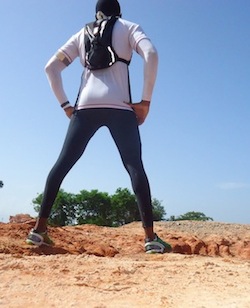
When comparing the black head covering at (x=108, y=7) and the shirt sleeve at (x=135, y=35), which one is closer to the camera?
the shirt sleeve at (x=135, y=35)

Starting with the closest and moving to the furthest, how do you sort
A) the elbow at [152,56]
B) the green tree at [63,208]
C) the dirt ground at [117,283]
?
the dirt ground at [117,283]
the elbow at [152,56]
the green tree at [63,208]

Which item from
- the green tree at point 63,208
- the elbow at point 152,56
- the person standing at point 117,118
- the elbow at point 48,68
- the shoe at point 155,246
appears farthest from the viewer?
the green tree at point 63,208

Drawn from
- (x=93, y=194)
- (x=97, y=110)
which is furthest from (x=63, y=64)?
(x=93, y=194)

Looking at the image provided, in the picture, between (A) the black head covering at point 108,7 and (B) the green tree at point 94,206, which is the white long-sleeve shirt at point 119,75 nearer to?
(A) the black head covering at point 108,7

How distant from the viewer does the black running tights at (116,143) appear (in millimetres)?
4008

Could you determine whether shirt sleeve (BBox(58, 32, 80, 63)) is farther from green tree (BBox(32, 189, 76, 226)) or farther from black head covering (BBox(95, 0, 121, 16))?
green tree (BBox(32, 189, 76, 226))

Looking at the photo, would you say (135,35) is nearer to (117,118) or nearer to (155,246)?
(117,118)

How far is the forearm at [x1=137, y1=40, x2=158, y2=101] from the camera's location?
13.6 ft

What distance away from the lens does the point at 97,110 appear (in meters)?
4.21

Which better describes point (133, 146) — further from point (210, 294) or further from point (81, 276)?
point (210, 294)

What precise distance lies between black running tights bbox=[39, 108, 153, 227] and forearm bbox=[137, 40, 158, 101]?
0.26 meters

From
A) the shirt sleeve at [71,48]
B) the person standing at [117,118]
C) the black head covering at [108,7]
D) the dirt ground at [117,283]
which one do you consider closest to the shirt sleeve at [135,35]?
the person standing at [117,118]

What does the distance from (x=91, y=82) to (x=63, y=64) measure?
0.48 m

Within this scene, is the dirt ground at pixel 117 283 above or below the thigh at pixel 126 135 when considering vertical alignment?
below
